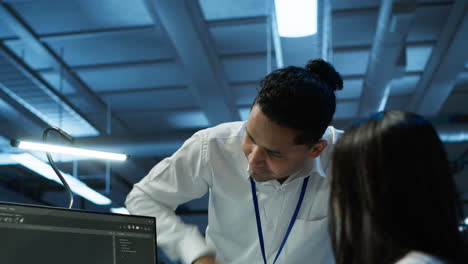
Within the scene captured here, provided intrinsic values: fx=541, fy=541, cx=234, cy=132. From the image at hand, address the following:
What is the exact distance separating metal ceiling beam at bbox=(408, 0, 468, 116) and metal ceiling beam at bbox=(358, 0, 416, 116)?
0.47 metres

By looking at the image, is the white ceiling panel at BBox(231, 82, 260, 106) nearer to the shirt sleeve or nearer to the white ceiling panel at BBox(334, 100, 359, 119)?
the white ceiling panel at BBox(334, 100, 359, 119)

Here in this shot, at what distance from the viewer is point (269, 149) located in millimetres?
1647

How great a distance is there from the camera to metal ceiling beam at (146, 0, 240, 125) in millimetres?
3793

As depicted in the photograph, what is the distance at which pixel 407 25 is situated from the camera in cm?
360

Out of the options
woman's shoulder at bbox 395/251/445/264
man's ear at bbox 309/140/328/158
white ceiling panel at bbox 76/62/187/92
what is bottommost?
woman's shoulder at bbox 395/251/445/264

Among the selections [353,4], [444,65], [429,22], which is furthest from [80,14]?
[444,65]

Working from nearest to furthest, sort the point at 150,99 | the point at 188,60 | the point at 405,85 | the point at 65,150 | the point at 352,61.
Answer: the point at 65,150 → the point at 188,60 → the point at 352,61 → the point at 405,85 → the point at 150,99

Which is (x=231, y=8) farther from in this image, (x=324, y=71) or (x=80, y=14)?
(x=324, y=71)

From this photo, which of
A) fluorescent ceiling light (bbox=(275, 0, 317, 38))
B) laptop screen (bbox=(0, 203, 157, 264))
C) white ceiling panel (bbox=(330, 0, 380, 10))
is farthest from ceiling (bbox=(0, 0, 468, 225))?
laptop screen (bbox=(0, 203, 157, 264))

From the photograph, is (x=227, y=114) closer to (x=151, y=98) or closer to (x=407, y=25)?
(x=151, y=98)

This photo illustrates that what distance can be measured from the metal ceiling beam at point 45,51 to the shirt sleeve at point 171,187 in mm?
2778

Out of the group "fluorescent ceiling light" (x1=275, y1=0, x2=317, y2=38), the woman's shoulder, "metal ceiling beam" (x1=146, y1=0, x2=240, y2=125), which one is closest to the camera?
the woman's shoulder

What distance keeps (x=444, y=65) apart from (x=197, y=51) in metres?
2.16

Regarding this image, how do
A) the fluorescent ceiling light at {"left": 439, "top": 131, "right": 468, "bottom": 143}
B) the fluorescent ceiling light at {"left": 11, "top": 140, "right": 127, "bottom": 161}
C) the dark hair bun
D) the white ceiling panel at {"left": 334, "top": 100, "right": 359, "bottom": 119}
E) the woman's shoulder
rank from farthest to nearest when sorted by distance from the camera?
the white ceiling panel at {"left": 334, "top": 100, "right": 359, "bottom": 119} < the fluorescent ceiling light at {"left": 439, "top": 131, "right": 468, "bottom": 143} < the fluorescent ceiling light at {"left": 11, "top": 140, "right": 127, "bottom": 161} < the dark hair bun < the woman's shoulder
